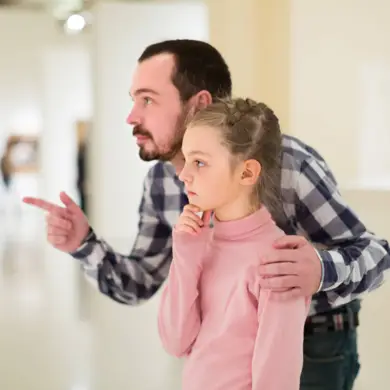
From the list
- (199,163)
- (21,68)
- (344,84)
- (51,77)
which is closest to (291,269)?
(199,163)

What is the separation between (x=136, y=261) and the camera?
144 centimetres

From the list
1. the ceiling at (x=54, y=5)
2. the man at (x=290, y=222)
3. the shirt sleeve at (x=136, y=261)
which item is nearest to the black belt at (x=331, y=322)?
the man at (x=290, y=222)

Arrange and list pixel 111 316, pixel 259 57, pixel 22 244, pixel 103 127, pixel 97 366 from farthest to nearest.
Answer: pixel 22 244 < pixel 103 127 < pixel 111 316 < pixel 97 366 < pixel 259 57

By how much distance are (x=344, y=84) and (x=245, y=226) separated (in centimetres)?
128

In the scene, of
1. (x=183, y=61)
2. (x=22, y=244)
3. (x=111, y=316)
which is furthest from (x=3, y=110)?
(x=183, y=61)

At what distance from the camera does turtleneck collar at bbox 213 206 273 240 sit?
3.00 ft

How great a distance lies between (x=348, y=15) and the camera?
6.70ft

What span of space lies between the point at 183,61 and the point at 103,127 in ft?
8.50

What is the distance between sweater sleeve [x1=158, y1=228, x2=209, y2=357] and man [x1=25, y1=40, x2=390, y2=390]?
0.55 ft

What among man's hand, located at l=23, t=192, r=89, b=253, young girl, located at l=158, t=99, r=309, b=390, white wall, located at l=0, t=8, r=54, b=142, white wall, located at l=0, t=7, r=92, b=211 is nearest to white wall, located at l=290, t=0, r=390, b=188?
man's hand, located at l=23, t=192, r=89, b=253

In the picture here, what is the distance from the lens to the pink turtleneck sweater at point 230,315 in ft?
2.81

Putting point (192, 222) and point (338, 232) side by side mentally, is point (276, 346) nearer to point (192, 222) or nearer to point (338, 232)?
point (192, 222)

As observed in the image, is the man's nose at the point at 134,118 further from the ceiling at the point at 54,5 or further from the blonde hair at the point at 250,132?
the ceiling at the point at 54,5

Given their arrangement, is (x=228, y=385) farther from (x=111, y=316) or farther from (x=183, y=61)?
(x=111, y=316)
